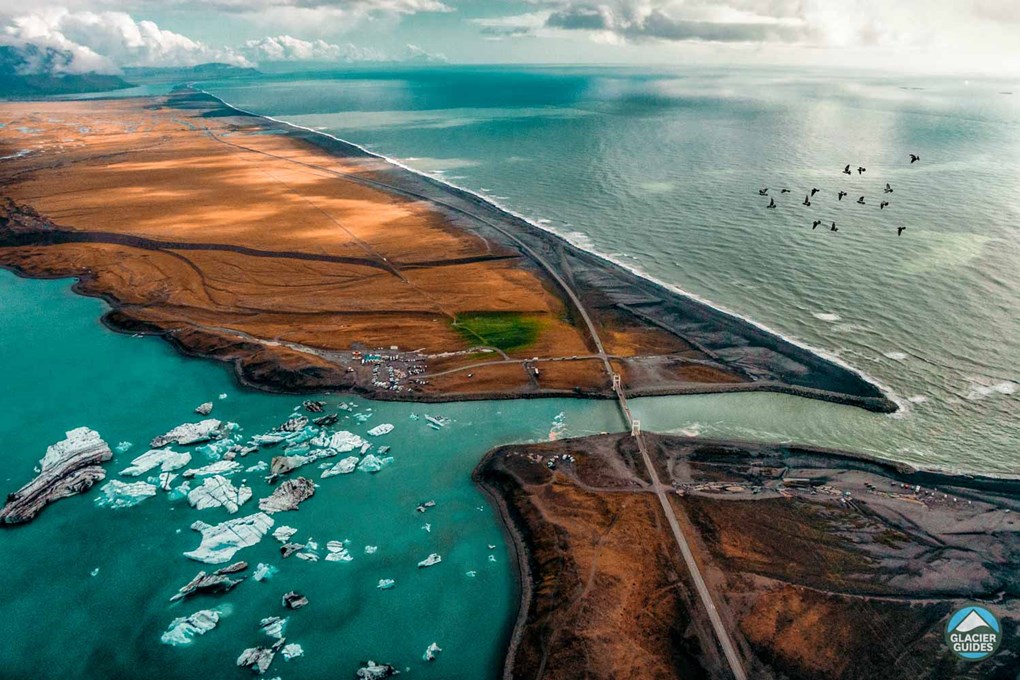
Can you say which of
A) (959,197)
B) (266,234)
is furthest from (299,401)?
(959,197)

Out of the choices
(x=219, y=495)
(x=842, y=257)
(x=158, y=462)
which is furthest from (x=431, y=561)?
(x=842, y=257)

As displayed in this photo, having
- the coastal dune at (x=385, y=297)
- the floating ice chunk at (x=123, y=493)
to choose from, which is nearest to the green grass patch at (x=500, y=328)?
the coastal dune at (x=385, y=297)

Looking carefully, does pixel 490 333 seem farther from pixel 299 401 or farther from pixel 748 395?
pixel 748 395

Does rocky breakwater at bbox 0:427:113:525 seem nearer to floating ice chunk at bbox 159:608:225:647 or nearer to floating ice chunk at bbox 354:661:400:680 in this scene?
floating ice chunk at bbox 159:608:225:647

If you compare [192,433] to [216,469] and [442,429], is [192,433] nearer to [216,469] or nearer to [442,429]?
Answer: [216,469]

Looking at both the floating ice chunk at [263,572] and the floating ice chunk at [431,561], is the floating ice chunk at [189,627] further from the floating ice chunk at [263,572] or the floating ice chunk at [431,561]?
the floating ice chunk at [431,561]

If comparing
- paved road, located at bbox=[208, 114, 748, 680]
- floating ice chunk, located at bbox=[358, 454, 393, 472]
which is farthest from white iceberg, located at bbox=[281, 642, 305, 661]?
paved road, located at bbox=[208, 114, 748, 680]
